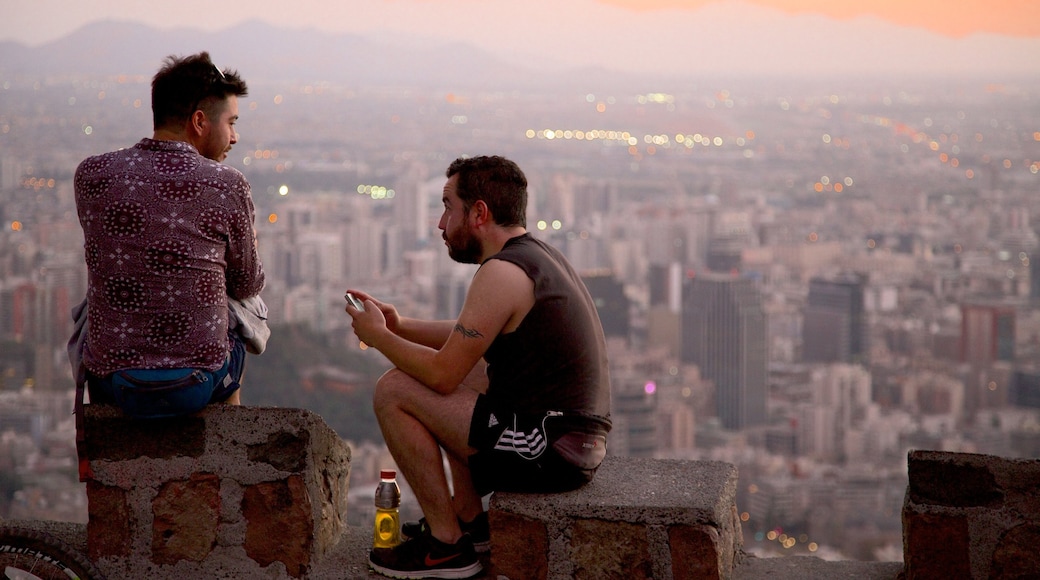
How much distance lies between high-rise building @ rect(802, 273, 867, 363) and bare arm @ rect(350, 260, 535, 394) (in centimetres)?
2799

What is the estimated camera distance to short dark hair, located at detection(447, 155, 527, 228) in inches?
88.2

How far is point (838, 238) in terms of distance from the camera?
34.0 metres

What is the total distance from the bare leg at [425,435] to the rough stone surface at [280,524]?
0.22m

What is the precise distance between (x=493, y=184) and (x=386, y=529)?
732mm

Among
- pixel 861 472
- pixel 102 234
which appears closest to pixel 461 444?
pixel 102 234

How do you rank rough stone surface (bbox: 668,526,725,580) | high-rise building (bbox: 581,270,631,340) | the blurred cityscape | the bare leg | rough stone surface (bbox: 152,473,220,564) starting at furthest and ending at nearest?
high-rise building (bbox: 581,270,631,340) < the blurred cityscape < rough stone surface (bbox: 152,473,220,564) < the bare leg < rough stone surface (bbox: 668,526,725,580)

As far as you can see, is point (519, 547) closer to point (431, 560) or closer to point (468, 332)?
point (431, 560)

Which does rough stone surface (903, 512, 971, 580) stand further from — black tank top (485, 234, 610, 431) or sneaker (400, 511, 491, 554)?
sneaker (400, 511, 491, 554)

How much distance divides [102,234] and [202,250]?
0.18 metres

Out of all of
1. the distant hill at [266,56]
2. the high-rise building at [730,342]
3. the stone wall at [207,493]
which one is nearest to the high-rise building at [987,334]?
the high-rise building at [730,342]

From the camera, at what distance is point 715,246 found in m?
35.3

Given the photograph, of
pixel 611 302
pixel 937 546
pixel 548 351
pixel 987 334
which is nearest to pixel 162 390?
→ pixel 548 351

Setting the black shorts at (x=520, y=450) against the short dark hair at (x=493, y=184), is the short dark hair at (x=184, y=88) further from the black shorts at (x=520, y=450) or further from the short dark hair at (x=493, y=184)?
the black shorts at (x=520, y=450)

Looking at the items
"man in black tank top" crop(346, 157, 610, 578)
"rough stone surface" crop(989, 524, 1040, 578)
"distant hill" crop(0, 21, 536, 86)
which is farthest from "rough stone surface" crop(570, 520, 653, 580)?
"distant hill" crop(0, 21, 536, 86)
